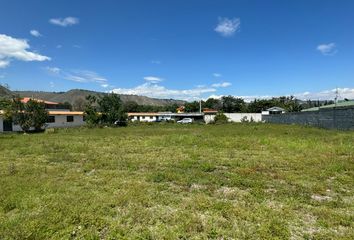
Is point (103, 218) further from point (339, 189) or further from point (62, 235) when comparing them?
point (339, 189)

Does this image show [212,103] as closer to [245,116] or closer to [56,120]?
[245,116]

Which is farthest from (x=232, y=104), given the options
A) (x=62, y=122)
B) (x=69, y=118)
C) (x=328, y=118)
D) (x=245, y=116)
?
(x=328, y=118)

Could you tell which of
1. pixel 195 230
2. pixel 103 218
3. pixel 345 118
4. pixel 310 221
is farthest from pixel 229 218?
pixel 345 118

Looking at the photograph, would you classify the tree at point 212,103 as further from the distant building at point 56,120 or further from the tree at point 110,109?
the tree at point 110,109

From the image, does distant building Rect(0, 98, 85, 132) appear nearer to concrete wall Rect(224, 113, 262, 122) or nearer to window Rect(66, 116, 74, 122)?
window Rect(66, 116, 74, 122)

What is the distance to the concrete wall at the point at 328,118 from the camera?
22861 millimetres

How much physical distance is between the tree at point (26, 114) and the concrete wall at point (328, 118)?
32365 mm

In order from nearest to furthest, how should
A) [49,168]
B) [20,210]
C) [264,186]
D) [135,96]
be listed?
[20,210] → [264,186] → [49,168] → [135,96]

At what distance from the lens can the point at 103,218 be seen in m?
4.49

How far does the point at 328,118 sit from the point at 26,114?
1311 inches

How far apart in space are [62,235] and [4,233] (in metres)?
0.85

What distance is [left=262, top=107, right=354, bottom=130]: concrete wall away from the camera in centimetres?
2286

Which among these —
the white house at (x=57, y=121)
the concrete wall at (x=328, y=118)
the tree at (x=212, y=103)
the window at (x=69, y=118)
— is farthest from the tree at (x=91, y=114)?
the tree at (x=212, y=103)

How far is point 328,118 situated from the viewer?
88.7 feet
